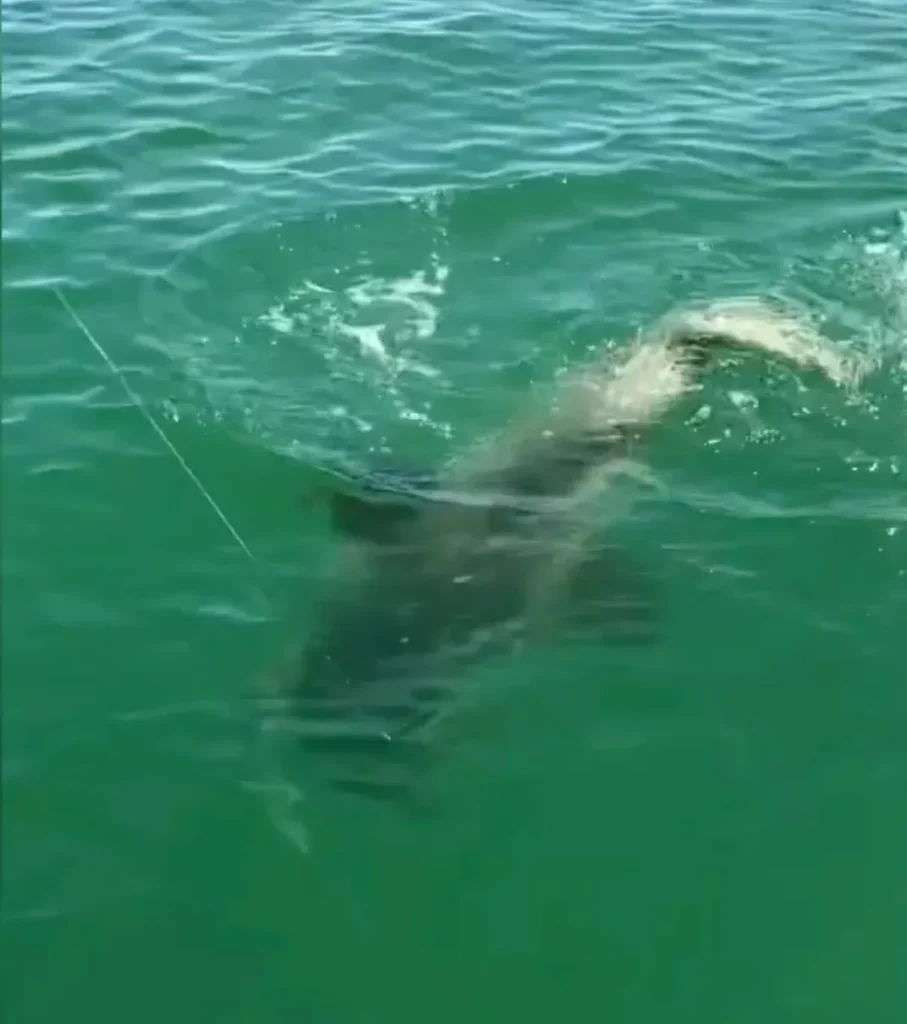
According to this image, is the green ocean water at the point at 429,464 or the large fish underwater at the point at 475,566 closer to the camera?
the green ocean water at the point at 429,464

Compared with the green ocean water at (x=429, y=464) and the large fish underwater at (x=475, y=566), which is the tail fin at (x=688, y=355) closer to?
the large fish underwater at (x=475, y=566)

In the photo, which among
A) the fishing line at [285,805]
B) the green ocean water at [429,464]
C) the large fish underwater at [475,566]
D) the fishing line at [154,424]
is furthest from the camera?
the fishing line at [154,424]

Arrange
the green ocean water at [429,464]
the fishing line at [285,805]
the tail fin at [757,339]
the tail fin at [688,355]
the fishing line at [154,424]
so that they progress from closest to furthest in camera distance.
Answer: the green ocean water at [429,464] → the fishing line at [285,805] → the fishing line at [154,424] → the tail fin at [688,355] → the tail fin at [757,339]

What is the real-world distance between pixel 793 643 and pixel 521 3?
47.5ft

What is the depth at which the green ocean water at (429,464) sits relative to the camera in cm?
937

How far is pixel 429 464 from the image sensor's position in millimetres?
13172

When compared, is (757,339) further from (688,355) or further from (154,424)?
(154,424)

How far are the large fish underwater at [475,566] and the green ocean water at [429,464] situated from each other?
28 cm

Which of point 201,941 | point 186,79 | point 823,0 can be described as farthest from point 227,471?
point 823,0

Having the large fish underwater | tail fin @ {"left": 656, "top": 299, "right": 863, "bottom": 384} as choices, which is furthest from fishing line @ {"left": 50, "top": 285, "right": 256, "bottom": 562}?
tail fin @ {"left": 656, "top": 299, "right": 863, "bottom": 384}

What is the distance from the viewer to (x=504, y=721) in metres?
10.9

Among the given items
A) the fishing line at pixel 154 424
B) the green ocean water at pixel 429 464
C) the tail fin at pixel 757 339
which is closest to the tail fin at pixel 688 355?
the tail fin at pixel 757 339

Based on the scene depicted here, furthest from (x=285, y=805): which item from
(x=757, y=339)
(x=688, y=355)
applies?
(x=757, y=339)

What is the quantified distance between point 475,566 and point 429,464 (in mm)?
1449
